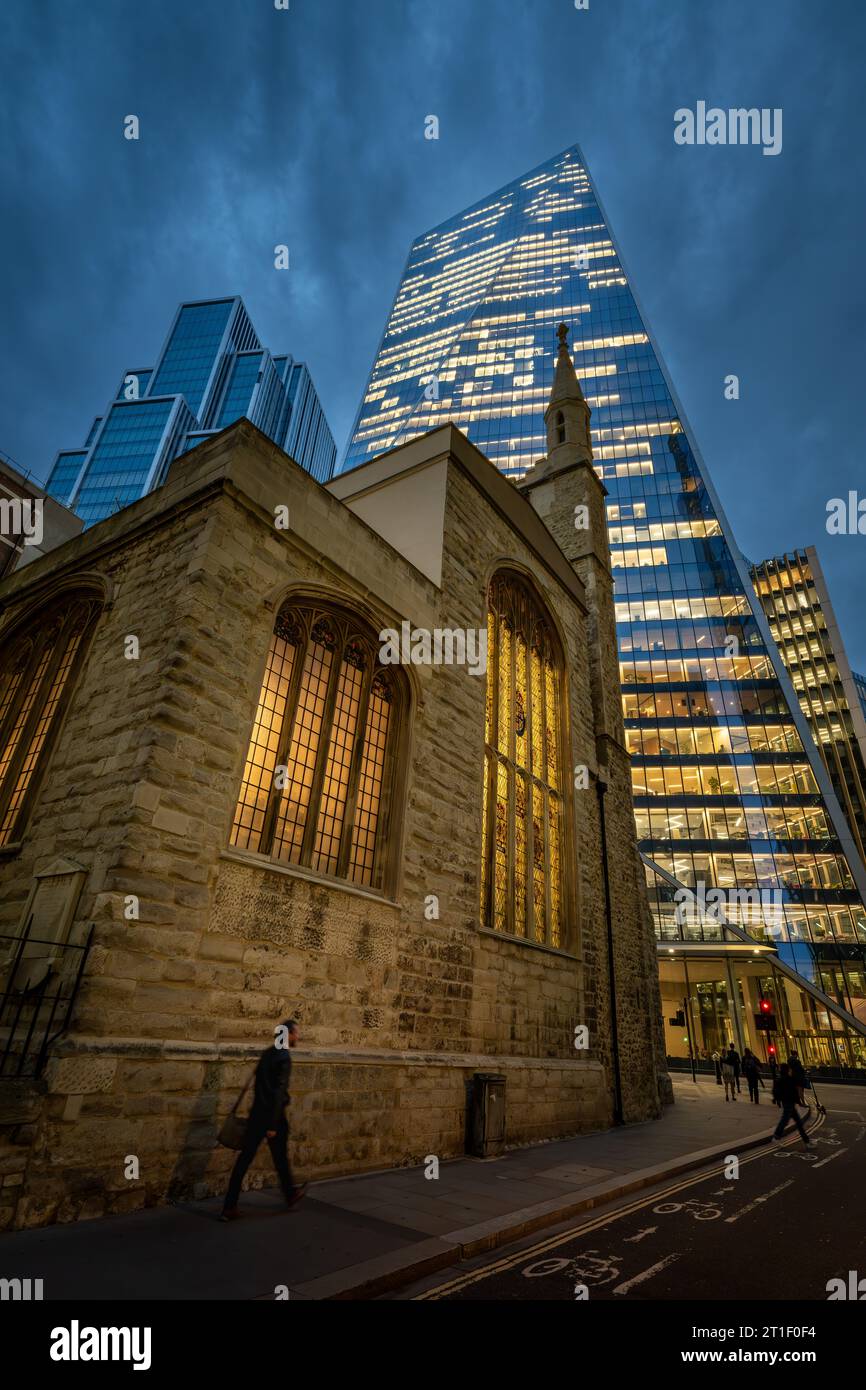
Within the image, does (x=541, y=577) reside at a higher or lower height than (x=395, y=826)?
higher

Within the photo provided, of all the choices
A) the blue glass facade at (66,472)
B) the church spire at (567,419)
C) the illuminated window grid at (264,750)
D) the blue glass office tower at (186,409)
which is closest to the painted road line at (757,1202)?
the illuminated window grid at (264,750)

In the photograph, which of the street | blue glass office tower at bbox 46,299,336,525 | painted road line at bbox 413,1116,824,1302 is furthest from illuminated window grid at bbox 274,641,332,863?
blue glass office tower at bbox 46,299,336,525

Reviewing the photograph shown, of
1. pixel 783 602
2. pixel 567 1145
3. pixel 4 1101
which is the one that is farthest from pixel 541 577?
pixel 783 602

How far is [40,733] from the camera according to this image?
9391mm

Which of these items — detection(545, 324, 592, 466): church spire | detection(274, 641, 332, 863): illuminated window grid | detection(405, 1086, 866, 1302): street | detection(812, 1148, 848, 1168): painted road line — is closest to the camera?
detection(405, 1086, 866, 1302): street

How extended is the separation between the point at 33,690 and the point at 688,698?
4447cm

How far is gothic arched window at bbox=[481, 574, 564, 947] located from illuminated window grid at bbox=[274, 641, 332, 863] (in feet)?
14.1

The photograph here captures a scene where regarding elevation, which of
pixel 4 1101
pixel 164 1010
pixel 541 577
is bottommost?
pixel 4 1101

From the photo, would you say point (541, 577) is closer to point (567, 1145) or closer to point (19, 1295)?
point (567, 1145)

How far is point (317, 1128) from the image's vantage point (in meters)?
7.19

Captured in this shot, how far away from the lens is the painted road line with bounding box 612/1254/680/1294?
4.30m

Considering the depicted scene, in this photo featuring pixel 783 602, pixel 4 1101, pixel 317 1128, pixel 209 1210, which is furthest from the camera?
pixel 783 602

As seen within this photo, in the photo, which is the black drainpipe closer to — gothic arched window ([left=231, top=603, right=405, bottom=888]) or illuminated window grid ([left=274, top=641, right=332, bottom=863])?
gothic arched window ([left=231, top=603, right=405, bottom=888])
